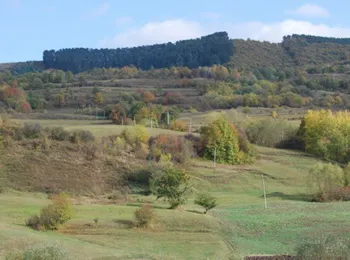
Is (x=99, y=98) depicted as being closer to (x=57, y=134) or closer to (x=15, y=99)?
(x=15, y=99)

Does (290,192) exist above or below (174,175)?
below

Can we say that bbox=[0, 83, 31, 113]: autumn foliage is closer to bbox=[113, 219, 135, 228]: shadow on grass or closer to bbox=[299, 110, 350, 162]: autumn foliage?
bbox=[299, 110, 350, 162]: autumn foliage

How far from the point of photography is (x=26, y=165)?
218ft

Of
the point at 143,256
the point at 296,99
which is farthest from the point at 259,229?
the point at 296,99

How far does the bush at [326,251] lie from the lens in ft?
87.3

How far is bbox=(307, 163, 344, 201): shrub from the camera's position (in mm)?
62794

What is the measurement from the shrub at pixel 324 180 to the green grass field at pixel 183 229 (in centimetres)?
255

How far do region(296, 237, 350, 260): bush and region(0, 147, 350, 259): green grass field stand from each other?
9683mm

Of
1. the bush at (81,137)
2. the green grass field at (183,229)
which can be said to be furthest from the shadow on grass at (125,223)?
the bush at (81,137)

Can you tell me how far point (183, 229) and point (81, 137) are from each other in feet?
124

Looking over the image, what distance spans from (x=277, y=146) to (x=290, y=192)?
30106 millimetres

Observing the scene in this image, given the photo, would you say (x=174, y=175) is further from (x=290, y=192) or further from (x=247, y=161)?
(x=247, y=161)

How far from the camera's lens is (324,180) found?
211ft

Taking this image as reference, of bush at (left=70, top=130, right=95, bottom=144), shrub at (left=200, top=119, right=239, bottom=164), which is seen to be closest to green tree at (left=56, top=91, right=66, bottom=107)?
shrub at (left=200, top=119, right=239, bottom=164)
